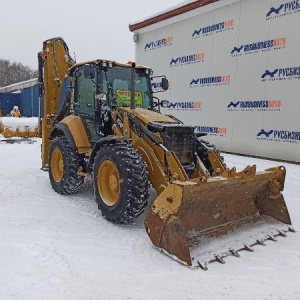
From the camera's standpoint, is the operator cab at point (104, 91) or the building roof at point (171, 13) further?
the building roof at point (171, 13)

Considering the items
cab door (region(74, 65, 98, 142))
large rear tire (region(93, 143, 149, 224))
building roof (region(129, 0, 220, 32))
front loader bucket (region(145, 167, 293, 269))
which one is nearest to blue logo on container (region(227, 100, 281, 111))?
building roof (region(129, 0, 220, 32))

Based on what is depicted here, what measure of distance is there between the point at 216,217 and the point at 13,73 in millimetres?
70384

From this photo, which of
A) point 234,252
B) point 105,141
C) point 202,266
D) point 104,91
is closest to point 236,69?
point 104,91

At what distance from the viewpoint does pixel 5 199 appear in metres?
5.43

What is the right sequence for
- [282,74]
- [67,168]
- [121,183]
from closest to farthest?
[121,183]
[67,168]
[282,74]

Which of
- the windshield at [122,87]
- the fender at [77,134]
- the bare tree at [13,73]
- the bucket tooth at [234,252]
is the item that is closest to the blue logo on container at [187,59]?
the windshield at [122,87]

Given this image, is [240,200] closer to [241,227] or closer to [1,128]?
[241,227]

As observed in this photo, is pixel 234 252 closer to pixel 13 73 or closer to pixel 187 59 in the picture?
pixel 187 59

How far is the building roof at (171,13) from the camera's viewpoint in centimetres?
1106

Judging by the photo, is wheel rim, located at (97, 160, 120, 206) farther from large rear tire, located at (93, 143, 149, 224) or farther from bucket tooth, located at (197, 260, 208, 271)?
bucket tooth, located at (197, 260, 208, 271)

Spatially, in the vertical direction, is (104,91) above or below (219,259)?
above

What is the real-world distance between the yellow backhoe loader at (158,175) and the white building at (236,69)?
465 cm

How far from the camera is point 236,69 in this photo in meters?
10.2

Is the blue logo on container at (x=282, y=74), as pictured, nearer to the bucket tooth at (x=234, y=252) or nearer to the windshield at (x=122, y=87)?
the windshield at (x=122, y=87)
